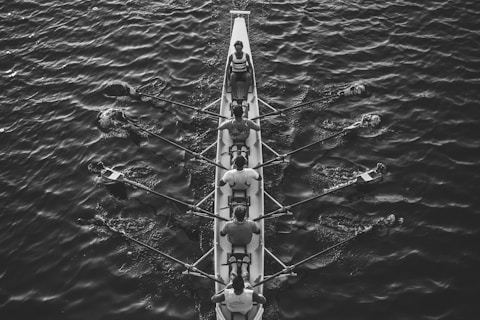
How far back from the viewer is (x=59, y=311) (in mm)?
13727

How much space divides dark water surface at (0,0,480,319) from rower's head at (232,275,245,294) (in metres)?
2.16

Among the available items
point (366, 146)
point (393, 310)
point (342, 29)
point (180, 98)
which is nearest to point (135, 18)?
point (180, 98)

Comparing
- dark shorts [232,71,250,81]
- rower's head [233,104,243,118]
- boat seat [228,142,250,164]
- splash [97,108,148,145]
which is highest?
dark shorts [232,71,250,81]

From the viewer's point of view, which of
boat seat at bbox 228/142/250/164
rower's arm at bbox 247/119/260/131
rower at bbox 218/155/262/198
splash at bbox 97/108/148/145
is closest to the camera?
rower at bbox 218/155/262/198

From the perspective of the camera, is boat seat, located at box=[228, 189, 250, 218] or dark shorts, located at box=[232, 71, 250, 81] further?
dark shorts, located at box=[232, 71, 250, 81]

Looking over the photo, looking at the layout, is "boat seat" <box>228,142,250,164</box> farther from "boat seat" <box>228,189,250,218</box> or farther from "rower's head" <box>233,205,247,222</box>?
"rower's head" <box>233,205,247,222</box>

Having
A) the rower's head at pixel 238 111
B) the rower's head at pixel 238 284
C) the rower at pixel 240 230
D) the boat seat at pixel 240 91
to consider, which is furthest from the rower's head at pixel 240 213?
the boat seat at pixel 240 91

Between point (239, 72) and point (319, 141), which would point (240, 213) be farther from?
point (239, 72)

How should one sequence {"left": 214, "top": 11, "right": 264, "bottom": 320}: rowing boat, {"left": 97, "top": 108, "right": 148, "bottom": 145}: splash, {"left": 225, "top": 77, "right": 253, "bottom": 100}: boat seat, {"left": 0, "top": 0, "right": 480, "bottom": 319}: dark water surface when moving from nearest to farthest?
{"left": 214, "top": 11, "right": 264, "bottom": 320}: rowing boat
{"left": 0, "top": 0, "right": 480, "bottom": 319}: dark water surface
{"left": 225, "top": 77, "right": 253, "bottom": 100}: boat seat
{"left": 97, "top": 108, "right": 148, "bottom": 145}: splash

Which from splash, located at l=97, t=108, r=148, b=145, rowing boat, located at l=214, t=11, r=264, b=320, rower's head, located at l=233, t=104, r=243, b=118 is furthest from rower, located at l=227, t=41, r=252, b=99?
splash, located at l=97, t=108, r=148, b=145

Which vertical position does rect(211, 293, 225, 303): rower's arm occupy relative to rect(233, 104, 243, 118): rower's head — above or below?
below

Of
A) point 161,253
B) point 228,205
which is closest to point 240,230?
point 228,205

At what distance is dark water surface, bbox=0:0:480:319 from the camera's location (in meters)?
14.0

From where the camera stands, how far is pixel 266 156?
1798 cm
